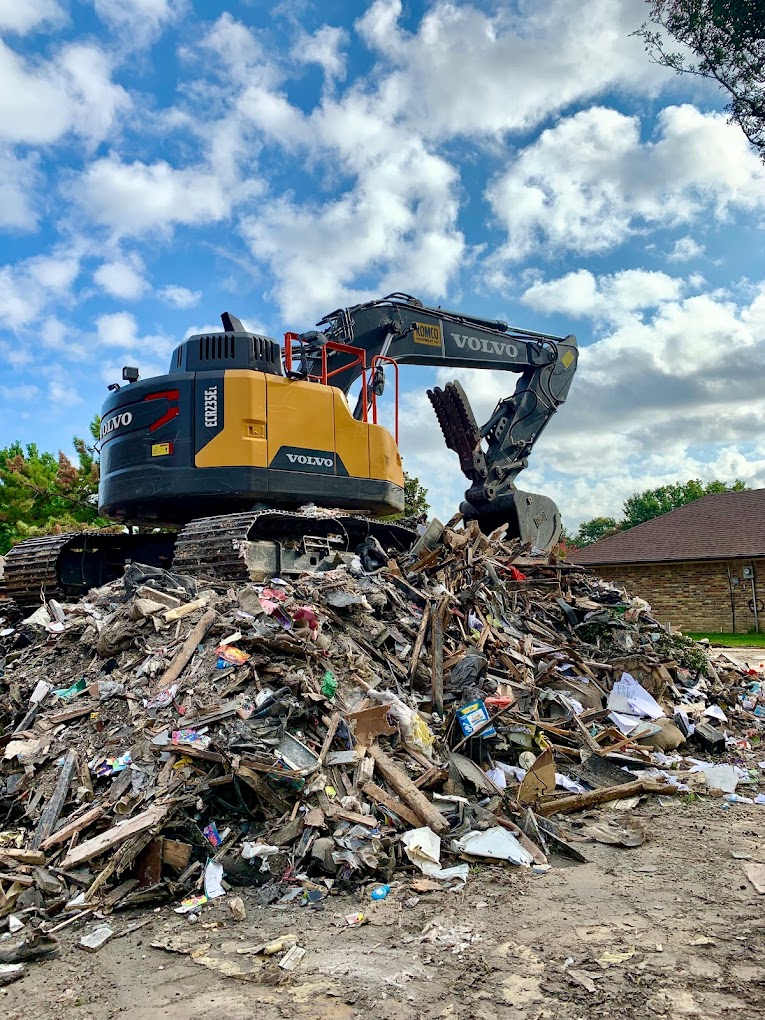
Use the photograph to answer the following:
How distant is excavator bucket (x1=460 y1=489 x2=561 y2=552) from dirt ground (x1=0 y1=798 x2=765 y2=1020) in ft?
25.0

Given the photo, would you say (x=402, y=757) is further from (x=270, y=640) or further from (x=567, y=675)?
(x=567, y=675)

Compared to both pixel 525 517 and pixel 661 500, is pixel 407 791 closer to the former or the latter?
pixel 525 517

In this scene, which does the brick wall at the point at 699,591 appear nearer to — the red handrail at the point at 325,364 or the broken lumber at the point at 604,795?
the red handrail at the point at 325,364

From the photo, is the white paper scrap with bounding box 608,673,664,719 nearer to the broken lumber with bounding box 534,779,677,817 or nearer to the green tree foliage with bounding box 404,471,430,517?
the broken lumber with bounding box 534,779,677,817

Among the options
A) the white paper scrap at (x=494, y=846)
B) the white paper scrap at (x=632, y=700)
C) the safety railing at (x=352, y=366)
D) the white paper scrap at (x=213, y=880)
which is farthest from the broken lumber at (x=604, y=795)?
the safety railing at (x=352, y=366)

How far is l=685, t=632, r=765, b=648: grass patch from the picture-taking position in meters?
18.7

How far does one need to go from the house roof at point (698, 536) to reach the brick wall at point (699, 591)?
0.40 m

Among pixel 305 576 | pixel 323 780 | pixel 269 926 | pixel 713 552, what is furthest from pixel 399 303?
pixel 713 552

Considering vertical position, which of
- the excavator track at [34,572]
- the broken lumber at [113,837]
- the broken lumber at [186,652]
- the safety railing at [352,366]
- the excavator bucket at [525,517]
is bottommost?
the broken lumber at [113,837]

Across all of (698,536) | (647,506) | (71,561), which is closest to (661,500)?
(647,506)

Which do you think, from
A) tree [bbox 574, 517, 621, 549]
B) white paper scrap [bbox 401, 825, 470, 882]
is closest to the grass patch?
white paper scrap [bbox 401, 825, 470, 882]

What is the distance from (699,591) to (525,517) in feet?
45.3

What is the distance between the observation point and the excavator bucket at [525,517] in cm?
1191

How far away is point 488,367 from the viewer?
40.2 ft
